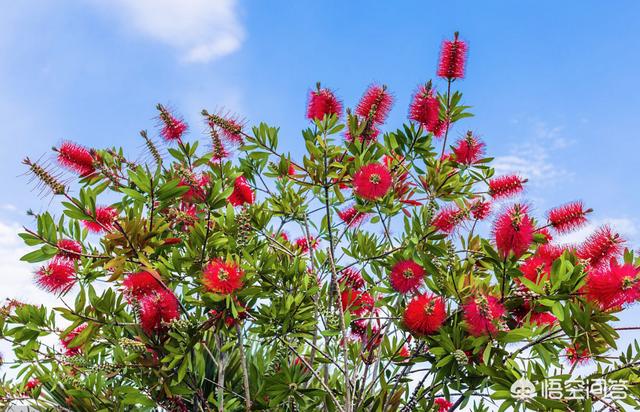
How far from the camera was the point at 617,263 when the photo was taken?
2.60m

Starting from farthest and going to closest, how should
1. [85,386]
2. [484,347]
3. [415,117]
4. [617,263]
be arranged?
[85,386], [415,117], [484,347], [617,263]

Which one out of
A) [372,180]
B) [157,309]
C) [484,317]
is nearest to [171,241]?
[157,309]

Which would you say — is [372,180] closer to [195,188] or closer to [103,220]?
[195,188]

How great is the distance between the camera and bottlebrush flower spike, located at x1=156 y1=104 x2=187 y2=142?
3246 mm

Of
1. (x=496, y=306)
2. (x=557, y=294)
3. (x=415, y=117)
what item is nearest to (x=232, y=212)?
(x=415, y=117)

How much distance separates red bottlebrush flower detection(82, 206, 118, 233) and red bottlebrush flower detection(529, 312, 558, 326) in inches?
82.9

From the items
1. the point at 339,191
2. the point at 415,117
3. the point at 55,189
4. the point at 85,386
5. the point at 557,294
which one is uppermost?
the point at 415,117

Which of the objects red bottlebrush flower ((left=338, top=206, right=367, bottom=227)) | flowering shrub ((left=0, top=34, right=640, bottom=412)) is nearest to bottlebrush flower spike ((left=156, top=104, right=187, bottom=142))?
flowering shrub ((left=0, top=34, right=640, bottom=412))

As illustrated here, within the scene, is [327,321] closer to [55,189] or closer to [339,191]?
[339,191]

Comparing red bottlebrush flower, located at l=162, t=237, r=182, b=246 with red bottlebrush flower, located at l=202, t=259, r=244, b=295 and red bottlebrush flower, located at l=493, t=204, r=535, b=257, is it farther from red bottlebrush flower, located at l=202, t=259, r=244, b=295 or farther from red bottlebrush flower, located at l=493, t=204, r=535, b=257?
red bottlebrush flower, located at l=493, t=204, r=535, b=257

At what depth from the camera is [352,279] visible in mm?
3807

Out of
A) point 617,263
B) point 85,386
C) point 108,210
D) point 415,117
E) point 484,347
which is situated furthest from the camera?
point 85,386

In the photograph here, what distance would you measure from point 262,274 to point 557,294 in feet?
4.58

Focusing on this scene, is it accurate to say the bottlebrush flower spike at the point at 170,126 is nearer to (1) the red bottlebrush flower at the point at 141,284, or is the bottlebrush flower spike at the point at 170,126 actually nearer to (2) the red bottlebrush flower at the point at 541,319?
(1) the red bottlebrush flower at the point at 141,284
